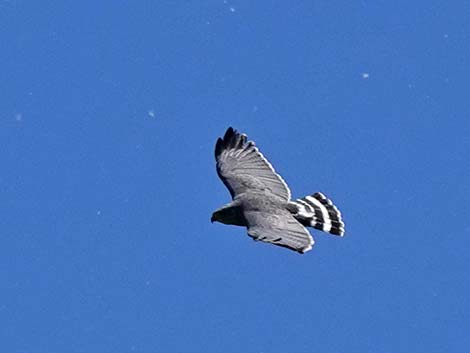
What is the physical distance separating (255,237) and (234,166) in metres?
2.63

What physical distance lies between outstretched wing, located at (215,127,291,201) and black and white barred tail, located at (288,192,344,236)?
1.09ft

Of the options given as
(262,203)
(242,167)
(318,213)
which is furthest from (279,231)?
(242,167)

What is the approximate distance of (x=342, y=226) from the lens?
20.6 m

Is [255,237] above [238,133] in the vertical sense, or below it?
below

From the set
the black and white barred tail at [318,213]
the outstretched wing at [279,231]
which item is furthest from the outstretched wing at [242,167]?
the outstretched wing at [279,231]

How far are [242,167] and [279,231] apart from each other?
7.22 ft

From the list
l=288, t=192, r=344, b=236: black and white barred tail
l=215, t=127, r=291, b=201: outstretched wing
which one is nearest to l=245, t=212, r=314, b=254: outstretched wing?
l=288, t=192, r=344, b=236: black and white barred tail

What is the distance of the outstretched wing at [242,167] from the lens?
20.8 meters

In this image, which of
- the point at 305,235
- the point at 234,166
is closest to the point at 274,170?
the point at 234,166

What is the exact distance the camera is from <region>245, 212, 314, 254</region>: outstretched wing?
18.5m

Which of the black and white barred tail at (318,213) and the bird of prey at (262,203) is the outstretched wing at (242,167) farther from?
the black and white barred tail at (318,213)

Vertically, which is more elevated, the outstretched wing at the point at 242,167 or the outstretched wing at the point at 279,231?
the outstretched wing at the point at 242,167

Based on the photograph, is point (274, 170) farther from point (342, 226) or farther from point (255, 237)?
point (255, 237)

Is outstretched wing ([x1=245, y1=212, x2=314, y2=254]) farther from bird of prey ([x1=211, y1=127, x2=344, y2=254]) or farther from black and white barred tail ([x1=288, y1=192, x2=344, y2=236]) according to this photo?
black and white barred tail ([x1=288, y1=192, x2=344, y2=236])
